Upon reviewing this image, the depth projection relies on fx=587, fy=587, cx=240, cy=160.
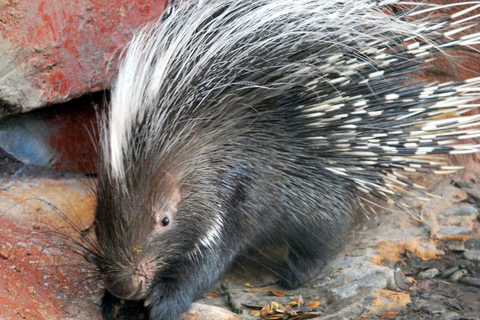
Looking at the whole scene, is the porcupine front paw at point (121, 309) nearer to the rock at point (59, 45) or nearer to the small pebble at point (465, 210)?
the rock at point (59, 45)

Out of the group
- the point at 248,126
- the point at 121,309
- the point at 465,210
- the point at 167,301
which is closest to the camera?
the point at 167,301

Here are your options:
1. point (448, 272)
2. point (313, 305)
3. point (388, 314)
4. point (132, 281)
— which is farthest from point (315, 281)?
point (132, 281)

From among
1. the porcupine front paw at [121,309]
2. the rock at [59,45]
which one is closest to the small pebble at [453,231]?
the porcupine front paw at [121,309]

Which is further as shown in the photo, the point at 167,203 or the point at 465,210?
the point at 465,210

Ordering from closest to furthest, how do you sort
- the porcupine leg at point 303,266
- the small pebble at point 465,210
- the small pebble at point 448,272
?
the small pebble at point 448,272, the porcupine leg at point 303,266, the small pebble at point 465,210

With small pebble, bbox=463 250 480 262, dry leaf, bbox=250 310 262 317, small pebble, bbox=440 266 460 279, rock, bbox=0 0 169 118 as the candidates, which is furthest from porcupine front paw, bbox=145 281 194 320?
small pebble, bbox=463 250 480 262

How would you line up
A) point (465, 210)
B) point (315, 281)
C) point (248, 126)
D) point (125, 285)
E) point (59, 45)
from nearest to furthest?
point (125, 285) < point (248, 126) < point (59, 45) < point (315, 281) < point (465, 210)

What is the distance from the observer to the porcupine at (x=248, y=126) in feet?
7.77

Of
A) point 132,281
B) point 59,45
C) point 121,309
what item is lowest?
point 121,309

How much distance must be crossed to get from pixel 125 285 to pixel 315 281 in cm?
108

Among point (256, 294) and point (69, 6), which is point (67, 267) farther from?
point (69, 6)

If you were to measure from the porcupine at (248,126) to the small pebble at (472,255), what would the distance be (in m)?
0.54

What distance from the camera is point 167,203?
2.40 meters

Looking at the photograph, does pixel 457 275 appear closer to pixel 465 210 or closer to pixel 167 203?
pixel 465 210
